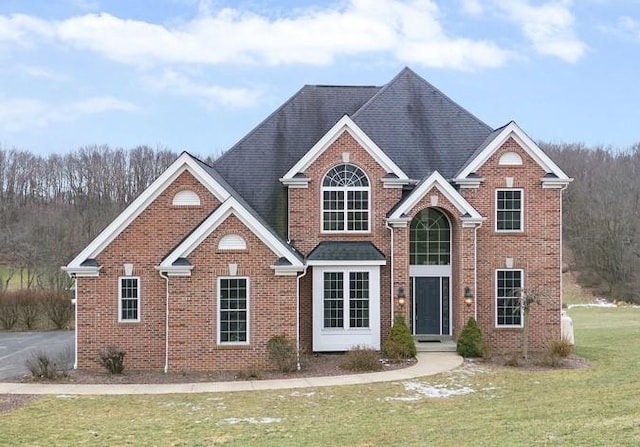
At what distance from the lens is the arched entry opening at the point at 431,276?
841 inches

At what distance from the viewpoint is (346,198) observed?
20828 millimetres

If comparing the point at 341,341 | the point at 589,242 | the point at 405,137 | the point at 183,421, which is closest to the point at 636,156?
the point at 589,242

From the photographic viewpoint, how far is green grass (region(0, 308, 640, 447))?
973 centimetres

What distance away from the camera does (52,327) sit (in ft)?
100

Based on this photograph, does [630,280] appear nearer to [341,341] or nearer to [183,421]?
[341,341]

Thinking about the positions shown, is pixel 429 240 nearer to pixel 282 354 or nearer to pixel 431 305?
pixel 431 305

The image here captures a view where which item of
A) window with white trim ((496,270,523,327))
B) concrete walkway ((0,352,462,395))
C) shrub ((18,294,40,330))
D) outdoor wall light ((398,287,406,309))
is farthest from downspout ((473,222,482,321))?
shrub ((18,294,40,330))

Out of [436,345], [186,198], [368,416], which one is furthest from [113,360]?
[436,345]

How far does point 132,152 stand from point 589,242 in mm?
46849

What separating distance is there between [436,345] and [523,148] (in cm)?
733

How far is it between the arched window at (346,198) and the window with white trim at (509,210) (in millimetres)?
4585

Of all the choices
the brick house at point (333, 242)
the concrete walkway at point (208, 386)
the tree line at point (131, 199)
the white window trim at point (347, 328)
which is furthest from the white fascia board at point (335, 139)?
the tree line at point (131, 199)

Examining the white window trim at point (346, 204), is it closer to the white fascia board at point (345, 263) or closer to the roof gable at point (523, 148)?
the white fascia board at point (345, 263)

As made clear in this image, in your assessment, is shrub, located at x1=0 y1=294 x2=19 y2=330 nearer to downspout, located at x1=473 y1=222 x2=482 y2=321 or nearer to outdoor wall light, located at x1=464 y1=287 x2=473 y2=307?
outdoor wall light, located at x1=464 y1=287 x2=473 y2=307
